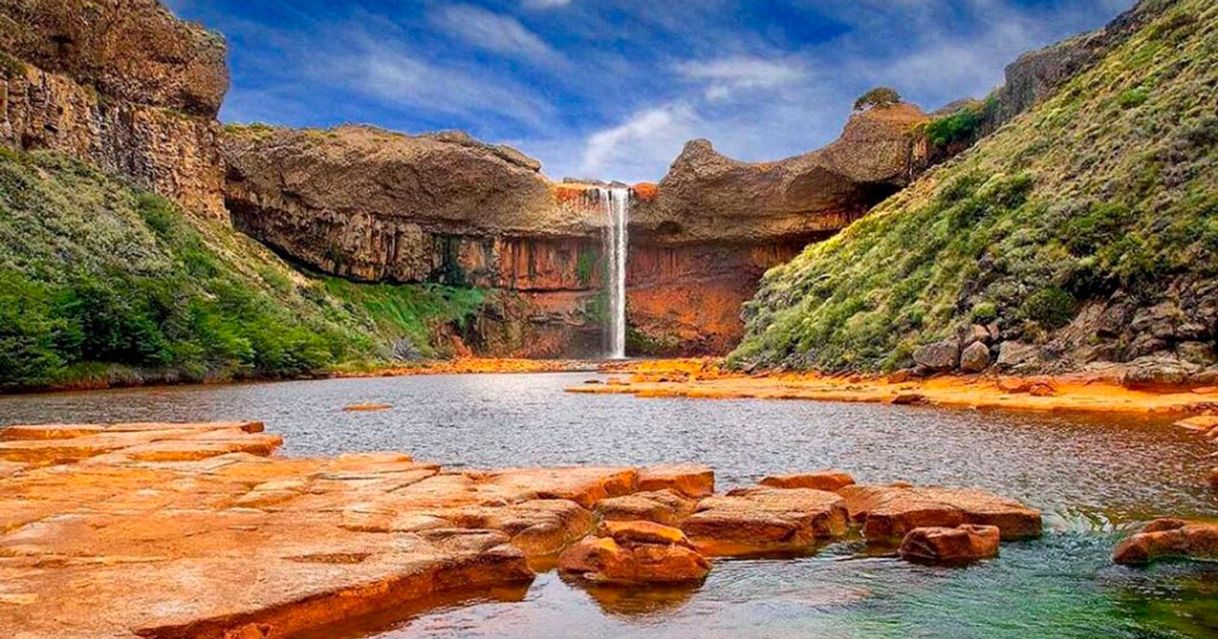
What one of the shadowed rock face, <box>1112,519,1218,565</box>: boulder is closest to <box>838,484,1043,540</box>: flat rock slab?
<box>1112,519,1218,565</box>: boulder

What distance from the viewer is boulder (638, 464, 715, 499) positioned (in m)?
10.9

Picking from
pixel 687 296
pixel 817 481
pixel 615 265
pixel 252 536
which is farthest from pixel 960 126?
pixel 252 536

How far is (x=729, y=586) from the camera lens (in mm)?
7230

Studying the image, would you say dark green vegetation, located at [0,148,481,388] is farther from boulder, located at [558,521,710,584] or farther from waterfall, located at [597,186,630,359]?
boulder, located at [558,521,710,584]

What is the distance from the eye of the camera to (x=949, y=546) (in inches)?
316

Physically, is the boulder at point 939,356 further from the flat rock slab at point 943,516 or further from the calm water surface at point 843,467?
the flat rock slab at point 943,516

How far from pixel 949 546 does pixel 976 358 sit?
70.6ft

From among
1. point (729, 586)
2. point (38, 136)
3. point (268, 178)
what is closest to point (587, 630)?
point (729, 586)

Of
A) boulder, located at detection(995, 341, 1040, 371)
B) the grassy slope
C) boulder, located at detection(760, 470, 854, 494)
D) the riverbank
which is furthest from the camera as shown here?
the grassy slope

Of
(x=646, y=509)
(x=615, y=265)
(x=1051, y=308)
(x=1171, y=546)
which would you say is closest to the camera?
(x=1171, y=546)

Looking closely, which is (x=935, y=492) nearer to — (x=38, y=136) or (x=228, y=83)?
(x=38, y=136)

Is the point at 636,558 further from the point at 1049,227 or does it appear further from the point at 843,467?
the point at 1049,227

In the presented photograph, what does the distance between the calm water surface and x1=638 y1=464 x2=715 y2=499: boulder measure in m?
0.86

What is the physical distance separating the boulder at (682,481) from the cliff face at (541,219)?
59.3 metres
